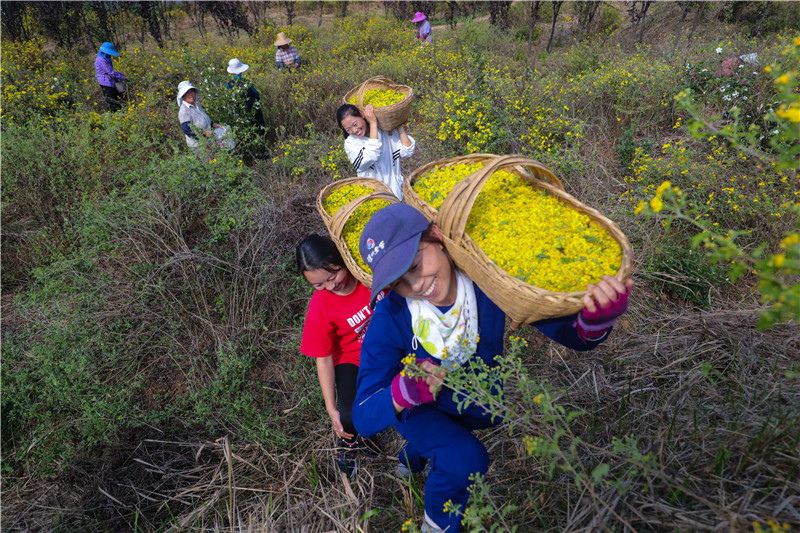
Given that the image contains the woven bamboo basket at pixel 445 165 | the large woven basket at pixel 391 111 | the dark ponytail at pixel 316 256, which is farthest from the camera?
the large woven basket at pixel 391 111

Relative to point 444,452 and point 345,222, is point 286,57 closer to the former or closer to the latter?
point 345,222

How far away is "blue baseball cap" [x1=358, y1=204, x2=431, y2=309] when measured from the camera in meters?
1.22

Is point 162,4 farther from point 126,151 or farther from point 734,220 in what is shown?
point 734,220

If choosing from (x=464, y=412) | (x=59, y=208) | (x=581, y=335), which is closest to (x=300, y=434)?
(x=464, y=412)

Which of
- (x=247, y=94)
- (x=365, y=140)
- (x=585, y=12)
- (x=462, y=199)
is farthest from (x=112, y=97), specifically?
(x=585, y=12)

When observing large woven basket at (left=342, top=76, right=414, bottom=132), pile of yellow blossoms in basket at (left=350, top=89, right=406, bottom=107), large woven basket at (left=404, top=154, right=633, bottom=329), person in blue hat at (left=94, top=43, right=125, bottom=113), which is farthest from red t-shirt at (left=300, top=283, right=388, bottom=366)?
person in blue hat at (left=94, top=43, right=125, bottom=113)

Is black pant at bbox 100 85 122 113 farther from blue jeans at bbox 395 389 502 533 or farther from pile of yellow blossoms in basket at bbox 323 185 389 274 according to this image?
blue jeans at bbox 395 389 502 533

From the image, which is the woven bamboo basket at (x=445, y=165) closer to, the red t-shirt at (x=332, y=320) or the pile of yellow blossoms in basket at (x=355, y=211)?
the pile of yellow blossoms in basket at (x=355, y=211)

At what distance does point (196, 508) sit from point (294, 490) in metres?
0.49

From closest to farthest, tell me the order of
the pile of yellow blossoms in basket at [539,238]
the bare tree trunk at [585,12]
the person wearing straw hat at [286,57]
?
the pile of yellow blossoms in basket at [539,238], the person wearing straw hat at [286,57], the bare tree trunk at [585,12]

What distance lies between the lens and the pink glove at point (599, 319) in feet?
3.70

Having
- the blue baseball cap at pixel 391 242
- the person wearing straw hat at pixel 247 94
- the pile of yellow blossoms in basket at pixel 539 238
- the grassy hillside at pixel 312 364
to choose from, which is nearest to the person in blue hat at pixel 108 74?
the grassy hillside at pixel 312 364

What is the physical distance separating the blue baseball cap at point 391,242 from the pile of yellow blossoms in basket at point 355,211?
557mm

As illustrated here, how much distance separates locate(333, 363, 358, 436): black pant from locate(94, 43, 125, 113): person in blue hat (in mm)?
6250
